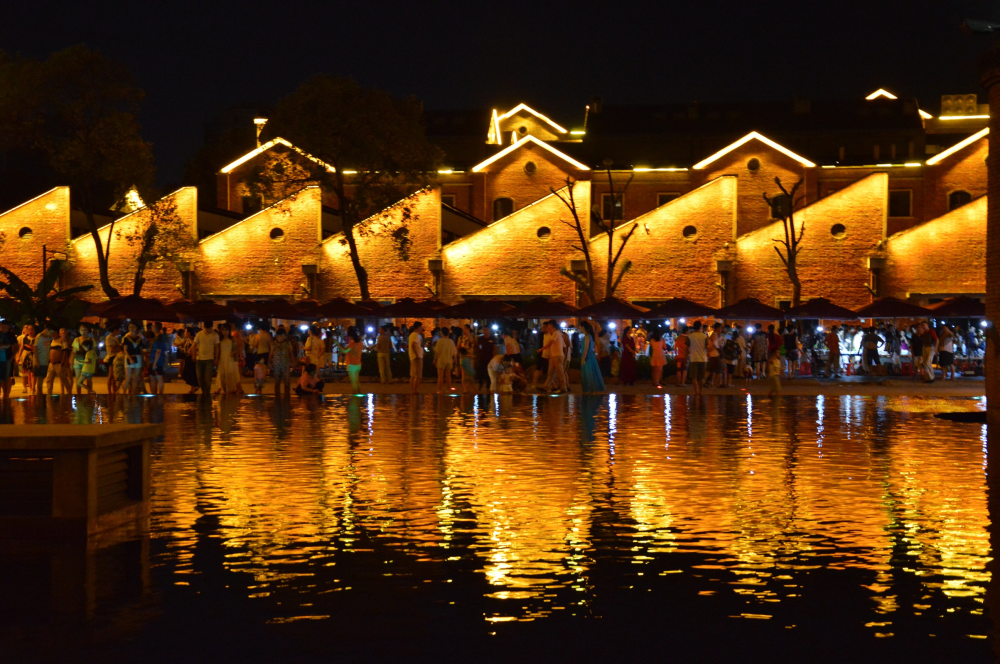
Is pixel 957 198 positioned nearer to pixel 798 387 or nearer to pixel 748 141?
pixel 748 141

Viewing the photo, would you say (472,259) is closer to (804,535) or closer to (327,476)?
(327,476)

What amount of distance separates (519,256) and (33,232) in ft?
64.6

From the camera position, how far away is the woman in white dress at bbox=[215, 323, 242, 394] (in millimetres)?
28625

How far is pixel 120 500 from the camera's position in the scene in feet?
31.2

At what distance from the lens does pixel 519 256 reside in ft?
164

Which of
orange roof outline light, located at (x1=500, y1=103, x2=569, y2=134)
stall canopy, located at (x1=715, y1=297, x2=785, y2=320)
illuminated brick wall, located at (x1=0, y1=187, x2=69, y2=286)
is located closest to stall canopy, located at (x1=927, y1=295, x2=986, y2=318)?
stall canopy, located at (x1=715, y1=297, x2=785, y2=320)

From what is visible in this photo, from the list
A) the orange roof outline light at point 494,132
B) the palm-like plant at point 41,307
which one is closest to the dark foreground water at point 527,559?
the palm-like plant at point 41,307

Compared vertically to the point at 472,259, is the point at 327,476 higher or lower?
lower

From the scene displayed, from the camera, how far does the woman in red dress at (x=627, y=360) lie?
111 ft

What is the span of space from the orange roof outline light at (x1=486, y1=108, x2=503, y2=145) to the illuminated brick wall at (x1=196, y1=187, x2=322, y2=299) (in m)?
21.5

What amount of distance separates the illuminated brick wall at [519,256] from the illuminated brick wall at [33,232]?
15671mm

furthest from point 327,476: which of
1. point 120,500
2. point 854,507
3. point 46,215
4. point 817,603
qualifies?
point 46,215

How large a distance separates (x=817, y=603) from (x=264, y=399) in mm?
22281

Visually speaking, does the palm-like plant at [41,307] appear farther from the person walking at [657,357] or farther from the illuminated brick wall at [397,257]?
the person walking at [657,357]
